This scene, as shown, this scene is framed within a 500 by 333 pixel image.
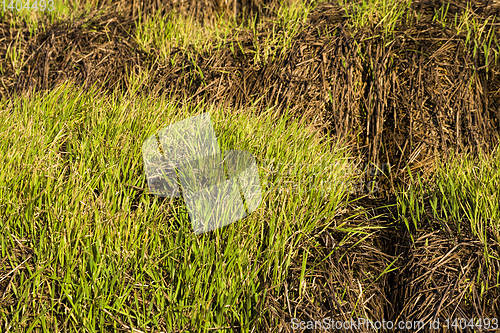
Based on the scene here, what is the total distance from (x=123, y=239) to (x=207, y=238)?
1.17 ft

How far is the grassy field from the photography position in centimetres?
149

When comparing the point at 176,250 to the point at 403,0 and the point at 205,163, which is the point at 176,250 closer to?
the point at 205,163

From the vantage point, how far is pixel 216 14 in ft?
10.8

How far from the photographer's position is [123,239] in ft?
5.28

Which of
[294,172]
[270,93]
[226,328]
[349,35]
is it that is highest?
[349,35]

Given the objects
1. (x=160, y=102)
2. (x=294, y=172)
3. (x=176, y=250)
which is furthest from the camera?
(x=160, y=102)

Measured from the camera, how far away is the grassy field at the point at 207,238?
4.88 ft

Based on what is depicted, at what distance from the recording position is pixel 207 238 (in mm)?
1660

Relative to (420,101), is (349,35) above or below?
above

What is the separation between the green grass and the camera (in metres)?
1.47

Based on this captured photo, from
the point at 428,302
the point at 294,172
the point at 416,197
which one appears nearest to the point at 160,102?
the point at 294,172

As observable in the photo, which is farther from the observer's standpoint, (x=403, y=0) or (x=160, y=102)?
(x=403, y=0)

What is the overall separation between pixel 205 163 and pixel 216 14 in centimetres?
191

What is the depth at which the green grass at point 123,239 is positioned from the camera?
147 centimetres
